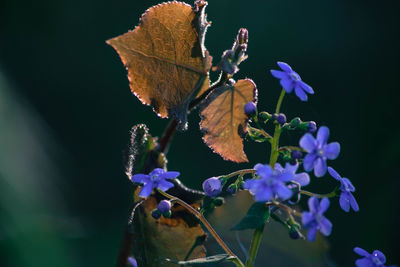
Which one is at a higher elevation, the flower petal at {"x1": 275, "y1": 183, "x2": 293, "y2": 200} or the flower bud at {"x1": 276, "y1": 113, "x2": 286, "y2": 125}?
the flower bud at {"x1": 276, "y1": 113, "x2": 286, "y2": 125}

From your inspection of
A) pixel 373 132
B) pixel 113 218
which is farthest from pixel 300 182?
pixel 113 218

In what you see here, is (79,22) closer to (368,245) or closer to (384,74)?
(384,74)

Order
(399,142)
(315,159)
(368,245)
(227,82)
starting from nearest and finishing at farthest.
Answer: (315,159) → (227,82) → (368,245) → (399,142)

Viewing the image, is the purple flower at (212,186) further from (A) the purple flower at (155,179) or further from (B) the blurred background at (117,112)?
(B) the blurred background at (117,112)

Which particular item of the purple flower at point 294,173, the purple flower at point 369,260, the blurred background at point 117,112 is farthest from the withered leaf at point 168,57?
the blurred background at point 117,112

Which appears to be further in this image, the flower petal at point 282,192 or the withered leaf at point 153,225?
the withered leaf at point 153,225

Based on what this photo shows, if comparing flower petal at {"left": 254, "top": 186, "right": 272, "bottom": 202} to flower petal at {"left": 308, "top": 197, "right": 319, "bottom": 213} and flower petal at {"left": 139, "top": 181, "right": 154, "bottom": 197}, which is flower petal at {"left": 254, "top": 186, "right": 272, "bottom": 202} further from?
flower petal at {"left": 139, "top": 181, "right": 154, "bottom": 197}

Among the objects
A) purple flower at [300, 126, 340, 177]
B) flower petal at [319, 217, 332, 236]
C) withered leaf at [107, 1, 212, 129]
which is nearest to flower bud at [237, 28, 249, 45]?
withered leaf at [107, 1, 212, 129]
